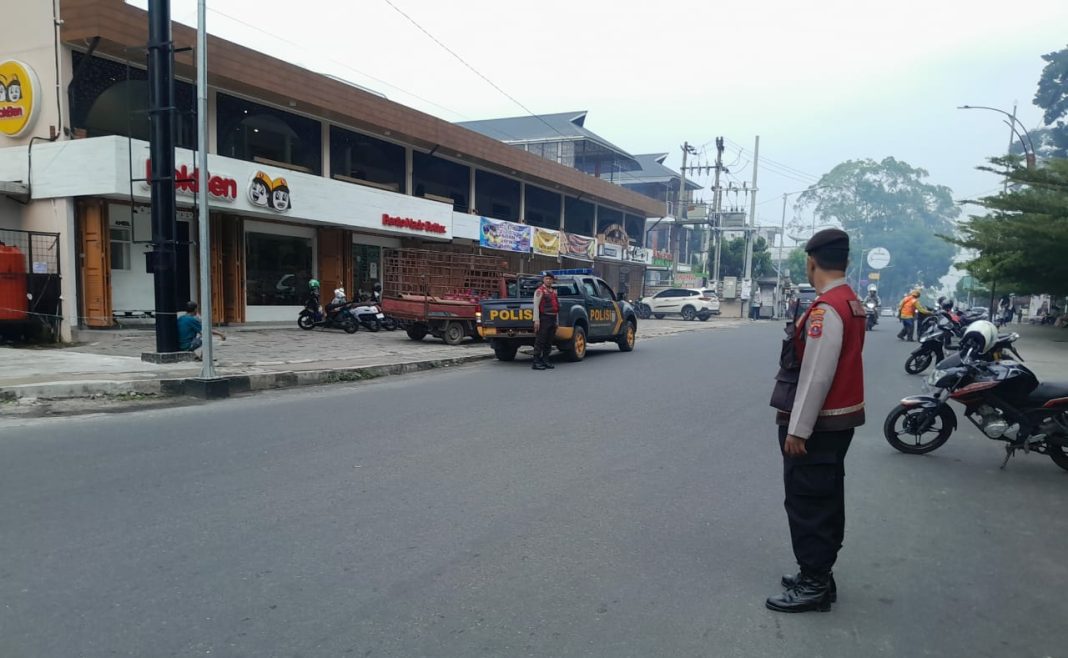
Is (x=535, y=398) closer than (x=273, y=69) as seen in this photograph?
Yes

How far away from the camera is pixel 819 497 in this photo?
3.21 m

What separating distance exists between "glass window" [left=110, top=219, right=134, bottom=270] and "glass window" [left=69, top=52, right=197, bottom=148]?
2063 millimetres

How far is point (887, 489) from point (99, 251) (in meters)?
16.2

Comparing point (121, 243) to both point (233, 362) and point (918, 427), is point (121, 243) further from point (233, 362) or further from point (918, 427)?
point (918, 427)

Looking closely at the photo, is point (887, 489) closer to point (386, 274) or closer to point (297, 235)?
point (386, 274)

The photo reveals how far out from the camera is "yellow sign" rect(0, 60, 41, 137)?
14477 millimetres

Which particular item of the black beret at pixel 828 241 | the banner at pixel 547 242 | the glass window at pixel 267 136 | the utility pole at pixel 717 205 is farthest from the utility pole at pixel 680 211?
the black beret at pixel 828 241

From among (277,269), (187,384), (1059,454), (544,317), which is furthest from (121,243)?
(1059,454)

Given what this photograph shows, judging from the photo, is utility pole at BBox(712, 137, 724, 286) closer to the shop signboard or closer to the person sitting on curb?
the shop signboard

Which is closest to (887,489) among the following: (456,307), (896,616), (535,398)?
(896,616)

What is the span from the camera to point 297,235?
20.8 m

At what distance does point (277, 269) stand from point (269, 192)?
3.14 metres

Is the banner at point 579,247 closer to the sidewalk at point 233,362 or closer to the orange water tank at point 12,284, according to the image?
the sidewalk at point 233,362

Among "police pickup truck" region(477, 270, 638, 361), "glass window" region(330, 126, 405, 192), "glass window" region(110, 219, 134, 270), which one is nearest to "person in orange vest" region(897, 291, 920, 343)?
"police pickup truck" region(477, 270, 638, 361)
